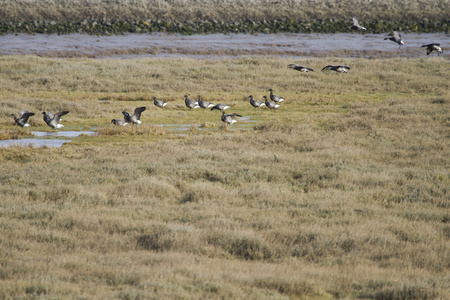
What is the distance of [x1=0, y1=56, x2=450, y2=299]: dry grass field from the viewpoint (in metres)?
7.41

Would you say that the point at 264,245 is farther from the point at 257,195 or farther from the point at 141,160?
the point at 141,160

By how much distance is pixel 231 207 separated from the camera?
11.8m

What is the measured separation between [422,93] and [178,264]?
3049cm

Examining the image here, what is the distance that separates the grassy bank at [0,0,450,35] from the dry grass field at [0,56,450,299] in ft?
176

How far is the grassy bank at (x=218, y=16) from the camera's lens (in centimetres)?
7844

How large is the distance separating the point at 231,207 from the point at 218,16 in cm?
8449

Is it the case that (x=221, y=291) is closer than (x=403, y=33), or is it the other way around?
(x=221, y=291)

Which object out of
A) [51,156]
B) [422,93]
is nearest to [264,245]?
[51,156]

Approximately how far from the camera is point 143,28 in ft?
256

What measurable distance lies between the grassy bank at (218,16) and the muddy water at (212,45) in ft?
19.2

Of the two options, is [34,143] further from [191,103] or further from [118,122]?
[191,103]

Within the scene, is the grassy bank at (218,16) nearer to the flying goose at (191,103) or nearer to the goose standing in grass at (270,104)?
the goose standing in grass at (270,104)

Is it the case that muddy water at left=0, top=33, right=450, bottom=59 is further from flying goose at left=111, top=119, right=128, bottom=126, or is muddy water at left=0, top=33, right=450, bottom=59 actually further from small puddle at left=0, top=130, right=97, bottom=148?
small puddle at left=0, top=130, right=97, bottom=148

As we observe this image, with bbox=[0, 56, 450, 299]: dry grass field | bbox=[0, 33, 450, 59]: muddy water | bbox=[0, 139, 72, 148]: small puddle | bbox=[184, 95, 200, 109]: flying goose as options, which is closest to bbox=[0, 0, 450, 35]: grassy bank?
bbox=[0, 33, 450, 59]: muddy water
